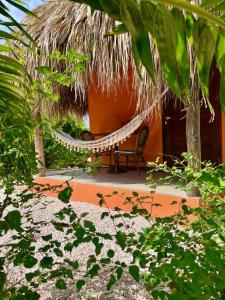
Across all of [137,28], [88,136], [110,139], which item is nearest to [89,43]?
[110,139]

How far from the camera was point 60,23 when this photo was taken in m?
4.52

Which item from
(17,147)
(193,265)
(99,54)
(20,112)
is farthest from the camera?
(99,54)

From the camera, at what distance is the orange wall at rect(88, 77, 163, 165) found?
6520 millimetres

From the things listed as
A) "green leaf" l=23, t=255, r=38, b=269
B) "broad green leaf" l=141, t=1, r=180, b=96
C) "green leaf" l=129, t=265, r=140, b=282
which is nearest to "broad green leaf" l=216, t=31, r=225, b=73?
"broad green leaf" l=141, t=1, r=180, b=96

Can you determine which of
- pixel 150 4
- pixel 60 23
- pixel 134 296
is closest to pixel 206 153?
pixel 60 23

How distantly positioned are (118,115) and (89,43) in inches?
142

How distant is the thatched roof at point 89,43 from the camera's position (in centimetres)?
352

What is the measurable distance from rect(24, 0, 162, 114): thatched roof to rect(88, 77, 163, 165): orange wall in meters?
1.92

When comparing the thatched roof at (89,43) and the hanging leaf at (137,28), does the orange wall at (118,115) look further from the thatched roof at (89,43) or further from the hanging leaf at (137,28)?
the hanging leaf at (137,28)

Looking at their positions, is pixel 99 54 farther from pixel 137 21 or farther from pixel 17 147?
pixel 137 21

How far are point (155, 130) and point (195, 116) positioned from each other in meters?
3.04

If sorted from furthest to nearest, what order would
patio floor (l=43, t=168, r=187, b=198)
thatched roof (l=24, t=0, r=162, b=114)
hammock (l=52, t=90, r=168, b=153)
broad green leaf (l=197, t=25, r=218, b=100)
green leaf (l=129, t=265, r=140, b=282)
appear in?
hammock (l=52, t=90, r=168, b=153) < patio floor (l=43, t=168, r=187, b=198) < thatched roof (l=24, t=0, r=162, b=114) < green leaf (l=129, t=265, r=140, b=282) < broad green leaf (l=197, t=25, r=218, b=100)

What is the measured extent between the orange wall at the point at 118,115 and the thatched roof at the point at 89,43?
75.5 inches

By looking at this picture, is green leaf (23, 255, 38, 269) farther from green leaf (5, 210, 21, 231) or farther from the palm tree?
the palm tree
